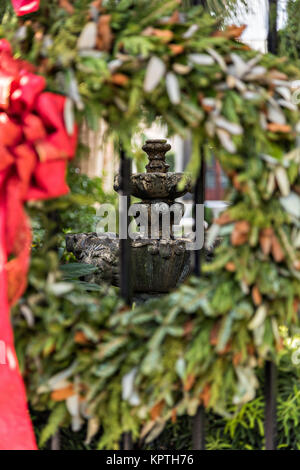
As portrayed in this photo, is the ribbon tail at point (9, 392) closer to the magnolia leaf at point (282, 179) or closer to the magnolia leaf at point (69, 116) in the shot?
the magnolia leaf at point (69, 116)

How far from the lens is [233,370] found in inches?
35.0

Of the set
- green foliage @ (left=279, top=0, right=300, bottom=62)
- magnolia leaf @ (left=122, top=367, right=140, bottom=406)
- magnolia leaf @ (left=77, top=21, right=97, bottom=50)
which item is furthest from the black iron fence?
magnolia leaf @ (left=77, top=21, right=97, bottom=50)

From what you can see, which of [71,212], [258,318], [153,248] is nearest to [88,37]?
[258,318]

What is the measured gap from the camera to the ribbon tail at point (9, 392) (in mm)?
855

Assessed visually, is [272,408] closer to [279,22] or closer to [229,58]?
[229,58]

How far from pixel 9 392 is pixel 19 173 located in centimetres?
40

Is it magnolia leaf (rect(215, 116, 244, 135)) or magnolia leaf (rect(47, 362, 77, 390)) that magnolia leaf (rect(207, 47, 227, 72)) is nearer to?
magnolia leaf (rect(215, 116, 244, 135))

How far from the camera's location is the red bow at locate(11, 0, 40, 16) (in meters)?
0.94

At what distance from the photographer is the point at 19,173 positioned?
84 centimetres

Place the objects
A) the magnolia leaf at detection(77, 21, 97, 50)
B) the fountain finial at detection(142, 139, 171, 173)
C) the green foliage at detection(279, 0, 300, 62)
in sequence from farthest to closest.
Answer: the fountain finial at detection(142, 139, 171, 173)
the green foliage at detection(279, 0, 300, 62)
the magnolia leaf at detection(77, 21, 97, 50)

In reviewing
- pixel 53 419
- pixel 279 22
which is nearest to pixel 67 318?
pixel 53 419

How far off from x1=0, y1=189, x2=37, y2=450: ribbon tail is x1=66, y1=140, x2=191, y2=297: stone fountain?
4.01ft

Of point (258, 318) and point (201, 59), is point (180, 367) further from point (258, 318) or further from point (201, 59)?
point (201, 59)

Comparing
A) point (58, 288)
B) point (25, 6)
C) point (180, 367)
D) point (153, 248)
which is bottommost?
point (180, 367)
